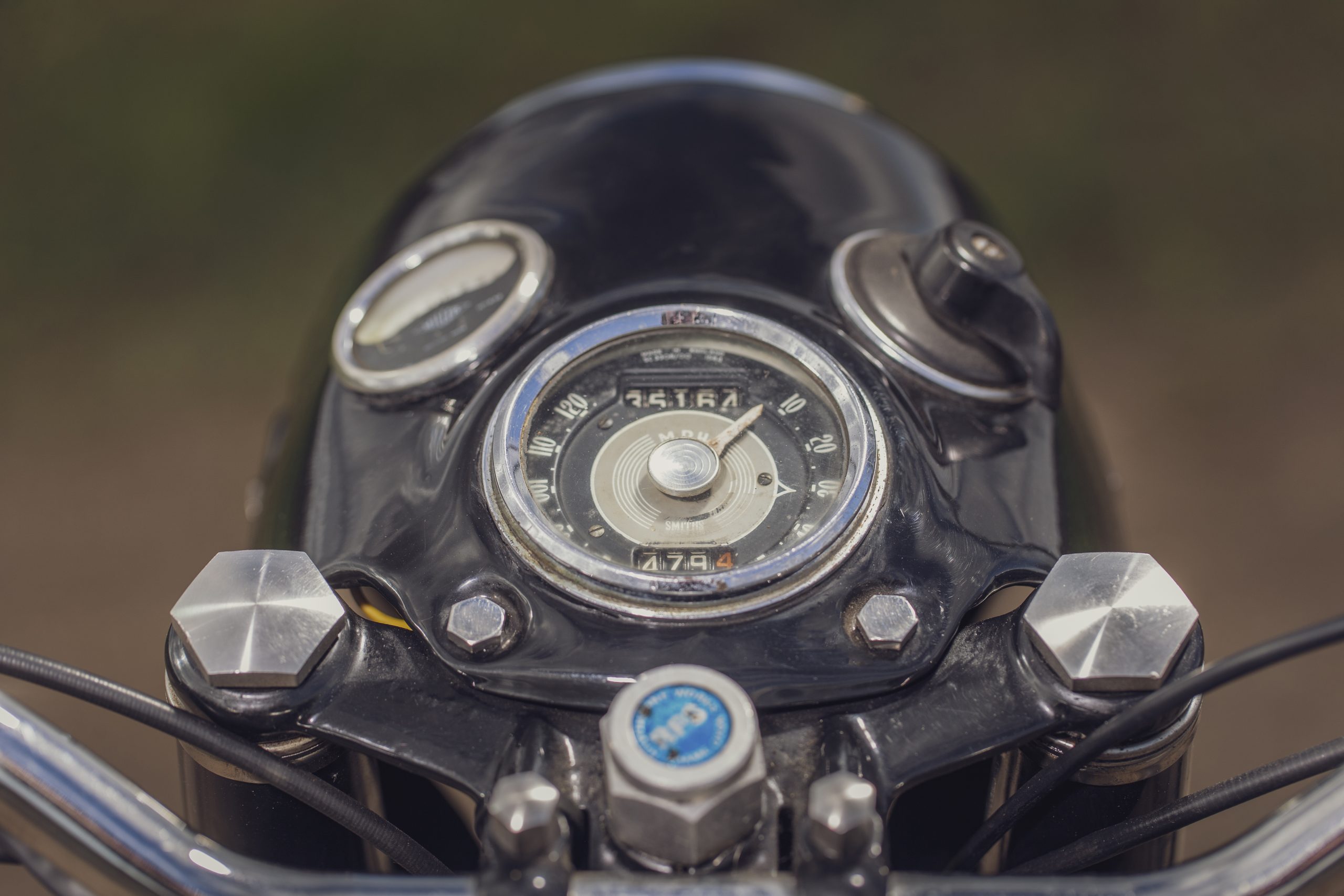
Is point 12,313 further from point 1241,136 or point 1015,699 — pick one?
point 1241,136

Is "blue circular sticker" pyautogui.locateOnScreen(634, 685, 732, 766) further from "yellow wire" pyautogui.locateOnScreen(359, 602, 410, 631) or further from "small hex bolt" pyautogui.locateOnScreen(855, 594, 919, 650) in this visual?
"yellow wire" pyautogui.locateOnScreen(359, 602, 410, 631)

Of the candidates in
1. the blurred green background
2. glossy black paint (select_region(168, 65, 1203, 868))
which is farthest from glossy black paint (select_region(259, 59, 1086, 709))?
the blurred green background

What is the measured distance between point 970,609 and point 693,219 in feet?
1.71

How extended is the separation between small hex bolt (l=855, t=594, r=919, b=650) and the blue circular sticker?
20cm

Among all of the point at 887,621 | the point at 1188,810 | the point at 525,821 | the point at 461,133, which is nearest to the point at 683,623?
the point at 887,621

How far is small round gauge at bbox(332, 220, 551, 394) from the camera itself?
1.21 meters

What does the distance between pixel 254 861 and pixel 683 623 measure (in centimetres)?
36

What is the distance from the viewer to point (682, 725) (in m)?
0.80

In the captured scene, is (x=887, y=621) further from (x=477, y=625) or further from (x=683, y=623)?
(x=477, y=625)

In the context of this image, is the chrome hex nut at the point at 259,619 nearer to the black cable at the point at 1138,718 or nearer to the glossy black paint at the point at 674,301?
the glossy black paint at the point at 674,301

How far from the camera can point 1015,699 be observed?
0.95 metres

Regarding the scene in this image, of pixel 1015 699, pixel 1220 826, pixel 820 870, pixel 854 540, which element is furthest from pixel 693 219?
pixel 1220 826

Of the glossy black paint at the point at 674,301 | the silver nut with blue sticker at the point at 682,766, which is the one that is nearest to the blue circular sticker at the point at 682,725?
the silver nut with blue sticker at the point at 682,766

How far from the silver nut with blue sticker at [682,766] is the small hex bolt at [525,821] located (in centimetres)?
4
